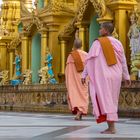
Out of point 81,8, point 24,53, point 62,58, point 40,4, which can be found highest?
point 40,4

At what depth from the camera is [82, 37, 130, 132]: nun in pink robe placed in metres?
8.67

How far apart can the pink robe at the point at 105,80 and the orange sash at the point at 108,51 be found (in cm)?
6

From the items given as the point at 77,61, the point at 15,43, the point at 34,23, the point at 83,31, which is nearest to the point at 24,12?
the point at 34,23

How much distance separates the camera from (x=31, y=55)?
24.6 metres

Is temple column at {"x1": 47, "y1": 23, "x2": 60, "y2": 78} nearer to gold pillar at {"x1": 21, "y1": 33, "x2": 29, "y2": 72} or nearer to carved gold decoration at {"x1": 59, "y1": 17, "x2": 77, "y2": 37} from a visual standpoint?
carved gold decoration at {"x1": 59, "y1": 17, "x2": 77, "y2": 37}

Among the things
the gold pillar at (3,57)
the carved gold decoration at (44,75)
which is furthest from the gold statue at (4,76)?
the carved gold decoration at (44,75)

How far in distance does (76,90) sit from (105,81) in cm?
396

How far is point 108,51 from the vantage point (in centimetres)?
888

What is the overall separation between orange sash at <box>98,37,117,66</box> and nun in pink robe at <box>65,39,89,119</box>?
3.59 meters

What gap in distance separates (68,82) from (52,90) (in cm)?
542

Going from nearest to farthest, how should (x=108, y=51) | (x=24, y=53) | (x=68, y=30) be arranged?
1. (x=108, y=51)
2. (x=68, y=30)
3. (x=24, y=53)

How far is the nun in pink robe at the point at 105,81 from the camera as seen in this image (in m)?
8.67

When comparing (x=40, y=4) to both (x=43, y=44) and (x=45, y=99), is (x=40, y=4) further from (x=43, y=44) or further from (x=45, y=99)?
(x=45, y=99)

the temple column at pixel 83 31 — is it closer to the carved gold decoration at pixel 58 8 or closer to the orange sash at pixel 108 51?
the carved gold decoration at pixel 58 8
